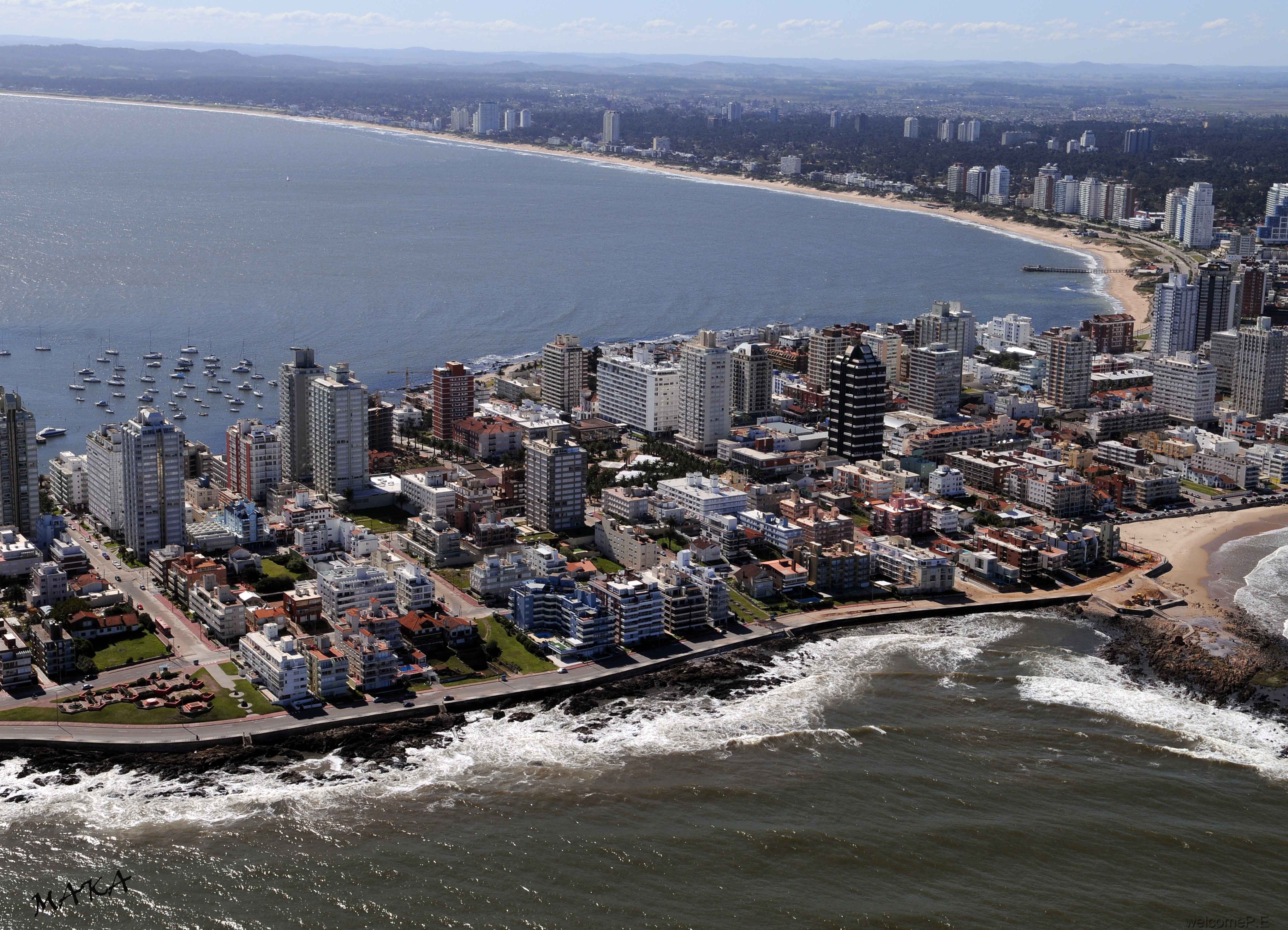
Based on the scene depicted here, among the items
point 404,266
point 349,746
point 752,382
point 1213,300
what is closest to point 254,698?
point 349,746

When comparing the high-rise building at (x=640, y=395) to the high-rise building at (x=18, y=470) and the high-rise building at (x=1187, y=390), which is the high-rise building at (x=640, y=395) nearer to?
the high-rise building at (x=1187, y=390)

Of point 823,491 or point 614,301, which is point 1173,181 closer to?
point 614,301

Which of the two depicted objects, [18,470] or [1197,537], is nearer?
[18,470]

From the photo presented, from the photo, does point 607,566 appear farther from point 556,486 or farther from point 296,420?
point 296,420

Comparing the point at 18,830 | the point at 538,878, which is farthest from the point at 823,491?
the point at 18,830

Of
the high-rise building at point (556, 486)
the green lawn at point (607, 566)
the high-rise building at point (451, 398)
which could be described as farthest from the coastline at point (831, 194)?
the green lawn at point (607, 566)

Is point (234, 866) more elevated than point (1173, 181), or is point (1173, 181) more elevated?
point (1173, 181)

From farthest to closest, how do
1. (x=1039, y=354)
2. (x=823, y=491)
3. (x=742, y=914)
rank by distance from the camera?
(x=1039, y=354) < (x=823, y=491) < (x=742, y=914)
